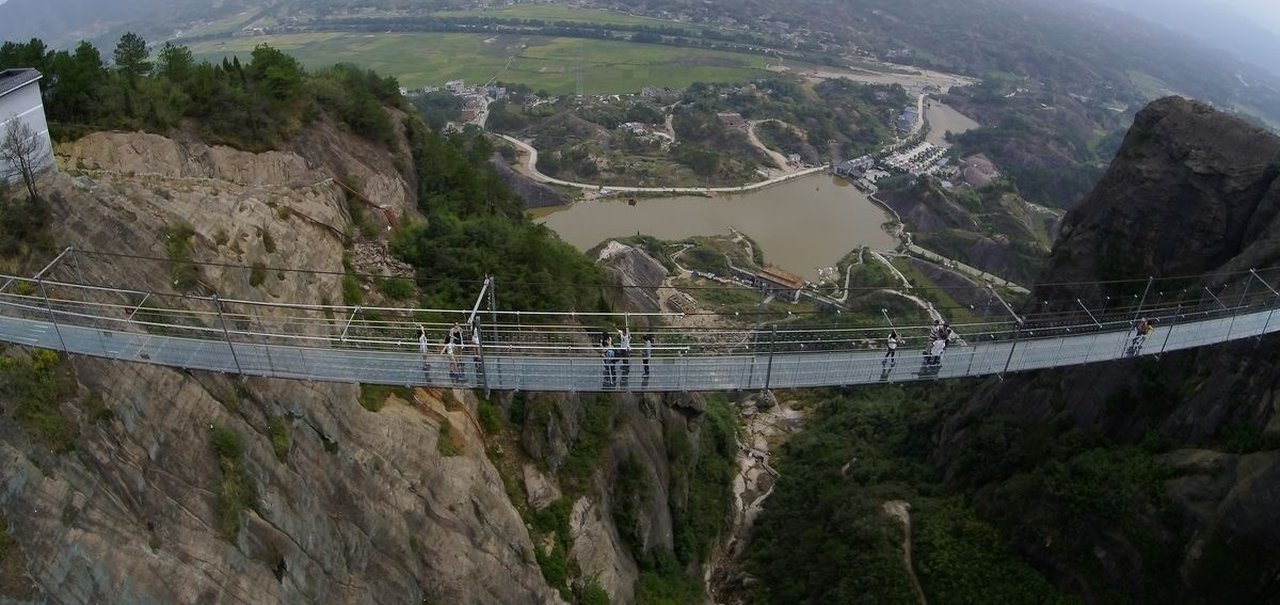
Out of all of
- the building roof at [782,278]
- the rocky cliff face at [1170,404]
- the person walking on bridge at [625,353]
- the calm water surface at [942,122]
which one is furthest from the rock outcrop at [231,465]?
the calm water surface at [942,122]

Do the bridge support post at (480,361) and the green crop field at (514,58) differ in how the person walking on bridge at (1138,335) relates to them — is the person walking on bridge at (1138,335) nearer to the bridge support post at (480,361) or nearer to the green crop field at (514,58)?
the bridge support post at (480,361)

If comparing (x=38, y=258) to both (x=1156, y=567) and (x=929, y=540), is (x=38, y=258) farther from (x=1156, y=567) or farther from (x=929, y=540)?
(x=1156, y=567)

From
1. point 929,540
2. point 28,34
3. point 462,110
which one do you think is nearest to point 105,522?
point 929,540

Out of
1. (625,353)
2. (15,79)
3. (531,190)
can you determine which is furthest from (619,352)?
(531,190)

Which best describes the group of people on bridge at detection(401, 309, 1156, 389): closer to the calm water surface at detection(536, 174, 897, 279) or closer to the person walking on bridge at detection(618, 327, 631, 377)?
the person walking on bridge at detection(618, 327, 631, 377)

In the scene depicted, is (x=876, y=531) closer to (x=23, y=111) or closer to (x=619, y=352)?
(x=619, y=352)

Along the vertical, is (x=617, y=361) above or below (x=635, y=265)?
above
